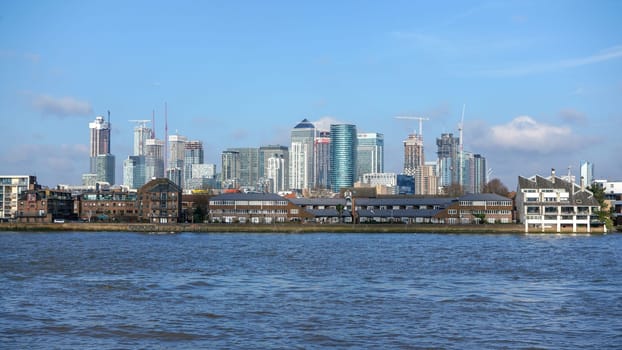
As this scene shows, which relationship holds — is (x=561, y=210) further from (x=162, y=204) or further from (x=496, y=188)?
(x=496, y=188)

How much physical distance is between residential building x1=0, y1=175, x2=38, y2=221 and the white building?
3538 inches

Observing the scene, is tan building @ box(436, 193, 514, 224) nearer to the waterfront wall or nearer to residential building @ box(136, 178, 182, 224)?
the waterfront wall

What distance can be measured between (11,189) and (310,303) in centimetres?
13117

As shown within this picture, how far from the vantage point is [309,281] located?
41125mm

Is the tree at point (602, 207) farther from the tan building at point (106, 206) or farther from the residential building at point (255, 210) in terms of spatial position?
the tan building at point (106, 206)

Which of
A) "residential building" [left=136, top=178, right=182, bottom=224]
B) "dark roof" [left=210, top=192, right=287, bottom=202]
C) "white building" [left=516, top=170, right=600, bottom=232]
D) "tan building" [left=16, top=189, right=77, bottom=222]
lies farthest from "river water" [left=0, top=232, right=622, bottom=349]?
"tan building" [left=16, top=189, right=77, bottom=222]

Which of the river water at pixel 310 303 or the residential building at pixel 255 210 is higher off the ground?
the residential building at pixel 255 210

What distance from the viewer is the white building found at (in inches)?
4306

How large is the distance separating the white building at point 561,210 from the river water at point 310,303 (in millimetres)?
54283

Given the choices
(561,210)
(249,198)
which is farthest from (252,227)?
(561,210)

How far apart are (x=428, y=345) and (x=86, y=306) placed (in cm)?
1443

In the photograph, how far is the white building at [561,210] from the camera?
359 feet

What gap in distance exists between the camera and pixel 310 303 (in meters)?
32.9

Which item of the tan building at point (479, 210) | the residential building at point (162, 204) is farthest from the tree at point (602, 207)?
the residential building at point (162, 204)
